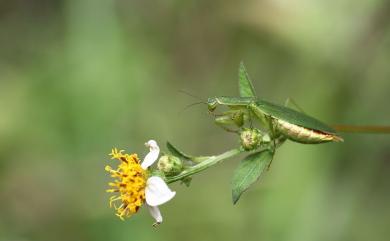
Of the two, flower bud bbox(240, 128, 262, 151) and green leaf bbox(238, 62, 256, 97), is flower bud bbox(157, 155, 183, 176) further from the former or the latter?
green leaf bbox(238, 62, 256, 97)

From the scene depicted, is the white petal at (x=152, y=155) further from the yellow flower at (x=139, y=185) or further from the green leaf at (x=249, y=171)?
the green leaf at (x=249, y=171)

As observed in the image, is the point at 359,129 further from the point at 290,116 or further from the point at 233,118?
the point at 233,118

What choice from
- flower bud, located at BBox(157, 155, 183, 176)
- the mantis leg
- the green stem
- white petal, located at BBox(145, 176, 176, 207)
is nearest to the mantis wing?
the mantis leg

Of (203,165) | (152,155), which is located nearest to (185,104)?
(152,155)

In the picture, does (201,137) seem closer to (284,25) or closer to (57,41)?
(284,25)

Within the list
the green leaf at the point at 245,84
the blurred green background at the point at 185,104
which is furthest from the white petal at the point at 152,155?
the blurred green background at the point at 185,104
